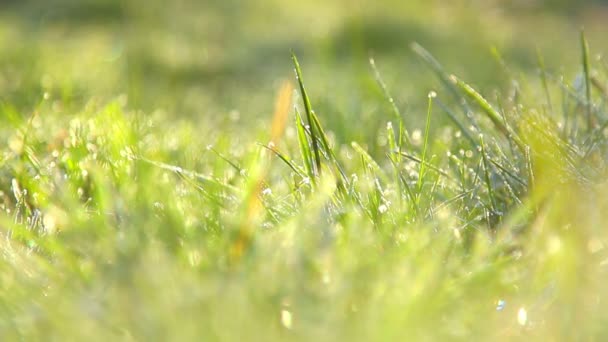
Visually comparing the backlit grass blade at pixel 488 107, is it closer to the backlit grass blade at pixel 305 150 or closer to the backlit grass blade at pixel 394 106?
the backlit grass blade at pixel 394 106

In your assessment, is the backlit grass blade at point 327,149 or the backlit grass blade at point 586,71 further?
the backlit grass blade at point 586,71

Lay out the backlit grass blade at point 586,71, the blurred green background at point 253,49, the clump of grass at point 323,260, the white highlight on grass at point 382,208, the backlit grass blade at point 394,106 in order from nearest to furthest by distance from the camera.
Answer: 1. the clump of grass at point 323,260
2. the white highlight on grass at point 382,208
3. the backlit grass blade at point 394,106
4. the backlit grass blade at point 586,71
5. the blurred green background at point 253,49

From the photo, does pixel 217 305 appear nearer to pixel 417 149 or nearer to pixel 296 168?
pixel 296 168

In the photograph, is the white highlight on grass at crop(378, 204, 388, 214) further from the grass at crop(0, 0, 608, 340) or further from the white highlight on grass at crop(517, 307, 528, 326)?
the white highlight on grass at crop(517, 307, 528, 326)

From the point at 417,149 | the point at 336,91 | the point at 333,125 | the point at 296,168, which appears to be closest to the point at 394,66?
the point at 336,91

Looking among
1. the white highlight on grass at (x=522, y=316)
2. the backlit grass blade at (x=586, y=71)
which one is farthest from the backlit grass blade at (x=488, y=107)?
the white highlight on grass at (x=522, y=316)

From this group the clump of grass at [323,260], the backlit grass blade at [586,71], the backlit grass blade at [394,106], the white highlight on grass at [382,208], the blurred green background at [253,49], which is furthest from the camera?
the blurred green background at [253,49]
